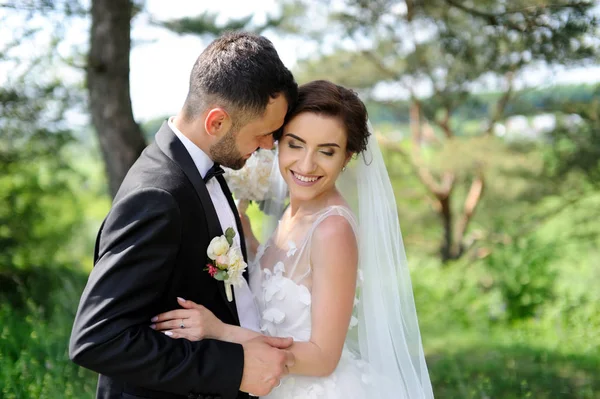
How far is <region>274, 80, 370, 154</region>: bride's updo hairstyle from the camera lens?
2.67 metres

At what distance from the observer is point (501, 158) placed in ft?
36.8

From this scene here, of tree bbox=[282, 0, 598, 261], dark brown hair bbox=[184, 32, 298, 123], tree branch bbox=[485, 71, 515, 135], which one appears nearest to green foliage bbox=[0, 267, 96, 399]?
dark brown hair bbox=[184, 32, 298, 123]

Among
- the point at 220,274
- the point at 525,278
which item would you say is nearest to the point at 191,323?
the point at 220,274

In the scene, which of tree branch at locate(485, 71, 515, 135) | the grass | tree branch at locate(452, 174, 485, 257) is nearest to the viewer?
the grass

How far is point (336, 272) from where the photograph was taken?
250 cm

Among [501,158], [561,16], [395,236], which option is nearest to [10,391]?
[395,236]

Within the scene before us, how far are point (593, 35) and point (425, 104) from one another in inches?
317

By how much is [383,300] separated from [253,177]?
0.86 metres

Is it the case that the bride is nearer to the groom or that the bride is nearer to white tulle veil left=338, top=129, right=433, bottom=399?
white tulle veil left=338, top=129, right=433, bottom=399

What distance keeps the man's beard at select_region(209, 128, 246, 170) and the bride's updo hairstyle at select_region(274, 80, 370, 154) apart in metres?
0.37

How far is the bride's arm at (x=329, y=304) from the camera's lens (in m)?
2.46

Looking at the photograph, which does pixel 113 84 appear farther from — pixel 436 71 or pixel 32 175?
pixel 436 71

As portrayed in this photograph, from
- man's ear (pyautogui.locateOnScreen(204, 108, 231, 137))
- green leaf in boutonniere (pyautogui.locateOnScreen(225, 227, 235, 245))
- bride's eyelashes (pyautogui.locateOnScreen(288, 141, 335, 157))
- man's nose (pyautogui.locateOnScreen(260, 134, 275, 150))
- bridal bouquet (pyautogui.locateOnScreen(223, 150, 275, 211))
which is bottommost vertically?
green leaf in boutonniere (pyautogui.locateOnScreen(225, 227, 235, 245))

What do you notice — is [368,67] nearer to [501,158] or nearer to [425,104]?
[425,104]
